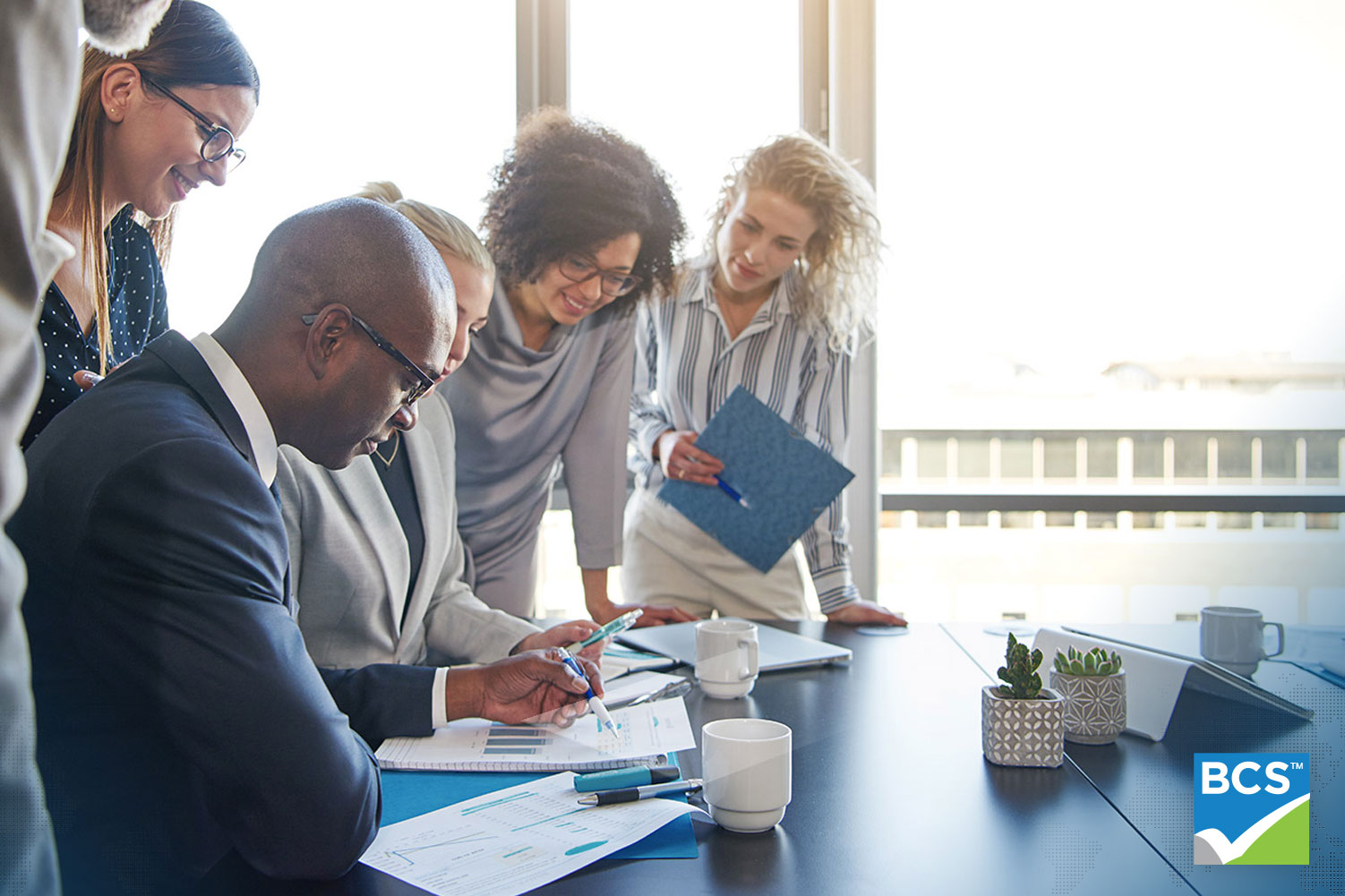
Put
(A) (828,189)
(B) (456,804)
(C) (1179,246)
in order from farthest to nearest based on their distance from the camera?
(C) (1179,246)
(A) (828,189)
(B) (456,804)

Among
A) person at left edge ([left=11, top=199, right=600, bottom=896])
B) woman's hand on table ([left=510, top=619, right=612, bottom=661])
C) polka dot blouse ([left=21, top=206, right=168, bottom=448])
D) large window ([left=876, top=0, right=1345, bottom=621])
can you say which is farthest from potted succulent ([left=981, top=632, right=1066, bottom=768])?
large window ([left=876, top=0, right=1345, bottom=621])

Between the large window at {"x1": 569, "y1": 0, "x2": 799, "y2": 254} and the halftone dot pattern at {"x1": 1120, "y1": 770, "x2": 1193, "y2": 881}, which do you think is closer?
the halftone dot pattern at {"x1": 1120, "y1": 770, "x2": 1193, "y2": 881}

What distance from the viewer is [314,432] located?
2.95ft

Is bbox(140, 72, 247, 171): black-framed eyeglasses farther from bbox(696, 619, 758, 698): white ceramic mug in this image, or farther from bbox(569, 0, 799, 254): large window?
bbox(569, 0, 799, 254): large window

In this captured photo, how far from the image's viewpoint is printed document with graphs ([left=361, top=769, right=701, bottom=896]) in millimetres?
742

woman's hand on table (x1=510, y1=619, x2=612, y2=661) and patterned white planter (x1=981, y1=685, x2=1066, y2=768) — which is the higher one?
woman's hand on table (x1=510, y1=619, x2=612, y2=661)

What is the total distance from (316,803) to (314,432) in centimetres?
35

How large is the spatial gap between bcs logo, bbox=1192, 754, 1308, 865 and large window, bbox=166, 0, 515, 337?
1.03 metres

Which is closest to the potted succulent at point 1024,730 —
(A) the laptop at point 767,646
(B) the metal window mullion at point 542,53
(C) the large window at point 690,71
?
(A) the laptop at point 767,646

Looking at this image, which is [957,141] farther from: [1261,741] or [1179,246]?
[1261,741]

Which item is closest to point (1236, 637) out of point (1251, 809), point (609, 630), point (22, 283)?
point (1251, 809)

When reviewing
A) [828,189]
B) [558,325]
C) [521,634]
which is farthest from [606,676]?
[828,189]

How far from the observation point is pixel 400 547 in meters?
1.36

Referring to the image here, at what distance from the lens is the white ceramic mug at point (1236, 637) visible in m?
1.34
